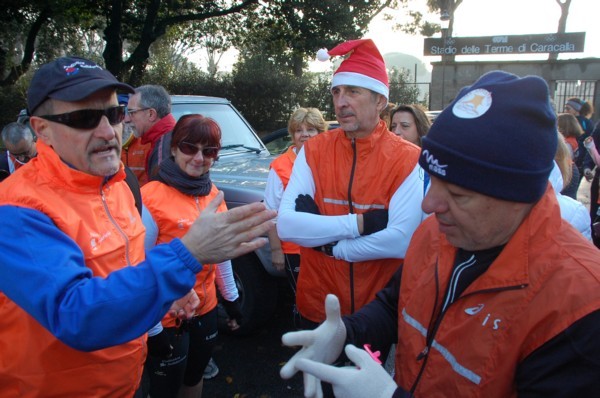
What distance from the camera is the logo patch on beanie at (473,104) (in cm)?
135

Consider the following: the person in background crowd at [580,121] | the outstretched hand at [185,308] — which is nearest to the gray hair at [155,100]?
the outstretched hand at [185,308]

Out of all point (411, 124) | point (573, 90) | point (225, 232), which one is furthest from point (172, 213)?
point (573, 90)

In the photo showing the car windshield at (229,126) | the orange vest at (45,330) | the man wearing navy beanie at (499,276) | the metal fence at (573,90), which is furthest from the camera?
the metal fence at (573,90)

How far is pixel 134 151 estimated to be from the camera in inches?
172

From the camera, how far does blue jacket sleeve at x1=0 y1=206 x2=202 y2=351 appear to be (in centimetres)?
139

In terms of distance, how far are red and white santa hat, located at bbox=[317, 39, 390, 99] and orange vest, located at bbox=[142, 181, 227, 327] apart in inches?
43.0

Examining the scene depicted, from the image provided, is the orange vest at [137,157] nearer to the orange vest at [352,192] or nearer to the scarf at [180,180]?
the scarf at [180,180]

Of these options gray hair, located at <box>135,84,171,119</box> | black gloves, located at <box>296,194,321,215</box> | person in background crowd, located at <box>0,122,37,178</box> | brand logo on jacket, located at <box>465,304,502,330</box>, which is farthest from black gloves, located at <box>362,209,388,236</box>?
person in background crowd, located at <box>0,122,37,178</box>

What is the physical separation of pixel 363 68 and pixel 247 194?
1.87 meters

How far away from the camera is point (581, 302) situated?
1.20 meters

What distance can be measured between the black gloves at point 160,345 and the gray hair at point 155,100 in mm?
2307

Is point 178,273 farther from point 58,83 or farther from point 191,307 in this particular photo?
point 191,307

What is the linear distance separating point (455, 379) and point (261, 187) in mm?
3128

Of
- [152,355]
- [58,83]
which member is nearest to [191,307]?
[152,355]
